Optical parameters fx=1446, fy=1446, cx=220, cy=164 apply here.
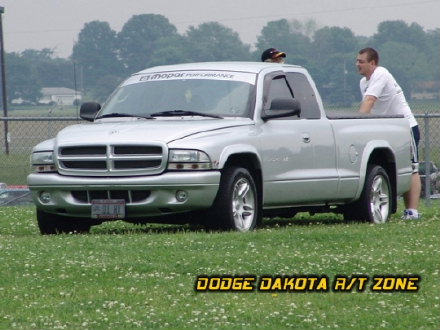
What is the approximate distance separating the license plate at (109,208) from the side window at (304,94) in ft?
8.17

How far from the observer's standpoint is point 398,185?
15727 mm

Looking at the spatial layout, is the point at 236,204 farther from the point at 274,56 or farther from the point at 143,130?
the point at 274,56

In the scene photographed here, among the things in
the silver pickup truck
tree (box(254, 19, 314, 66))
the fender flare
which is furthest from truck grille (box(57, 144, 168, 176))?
tree (box(254, 19, 314, 66))

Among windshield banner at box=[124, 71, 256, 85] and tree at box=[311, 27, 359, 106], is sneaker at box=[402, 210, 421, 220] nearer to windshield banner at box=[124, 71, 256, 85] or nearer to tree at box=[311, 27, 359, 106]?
windshield banner at box=[124, 71, 256, 85]

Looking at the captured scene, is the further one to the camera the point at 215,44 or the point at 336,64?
the point at 215,44

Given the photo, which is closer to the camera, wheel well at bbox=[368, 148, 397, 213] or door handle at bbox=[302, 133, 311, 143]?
door handle at bbox=[302, 133, 311, 143]

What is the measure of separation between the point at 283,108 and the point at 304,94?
112cm

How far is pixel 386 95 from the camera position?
16.2 meters

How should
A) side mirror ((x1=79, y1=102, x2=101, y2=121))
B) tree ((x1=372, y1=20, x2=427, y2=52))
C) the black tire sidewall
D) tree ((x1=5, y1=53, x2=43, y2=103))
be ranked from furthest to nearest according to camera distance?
tree ((x1=372, y1=20, x2=427, y2=52)), tree ((x1=5, y1=53, x2=43, y2=103)), side mirror ((x1=79, y1=102, x2=101, y2=121)), the black tire sidewall

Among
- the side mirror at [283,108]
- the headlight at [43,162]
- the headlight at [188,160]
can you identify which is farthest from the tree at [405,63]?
the headlight at [188,160]

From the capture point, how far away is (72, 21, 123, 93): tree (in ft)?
304

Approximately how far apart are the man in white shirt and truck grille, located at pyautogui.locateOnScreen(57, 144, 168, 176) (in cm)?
375

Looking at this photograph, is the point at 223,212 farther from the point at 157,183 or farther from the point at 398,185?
the point at 398,185

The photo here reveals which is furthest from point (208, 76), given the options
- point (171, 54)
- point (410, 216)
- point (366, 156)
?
point (171, 54)
